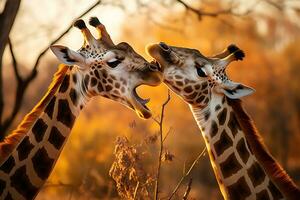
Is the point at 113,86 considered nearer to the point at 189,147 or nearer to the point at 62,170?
the point at 62,170

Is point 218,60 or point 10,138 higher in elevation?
point 218,60

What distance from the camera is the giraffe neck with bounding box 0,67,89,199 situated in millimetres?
6305

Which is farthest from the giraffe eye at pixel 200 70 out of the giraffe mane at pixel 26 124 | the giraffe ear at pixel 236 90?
the giraffe mane at pixel 26 124

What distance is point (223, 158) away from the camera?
6387mm

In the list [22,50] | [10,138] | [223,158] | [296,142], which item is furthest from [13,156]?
[296,142]

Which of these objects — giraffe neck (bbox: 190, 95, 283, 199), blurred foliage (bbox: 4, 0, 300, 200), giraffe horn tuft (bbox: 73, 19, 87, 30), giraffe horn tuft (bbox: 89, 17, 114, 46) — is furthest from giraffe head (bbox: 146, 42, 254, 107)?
blurred foliage (bbox: 4, 0, 300, 200)

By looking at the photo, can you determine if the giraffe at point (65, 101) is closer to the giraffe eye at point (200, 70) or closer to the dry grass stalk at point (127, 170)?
the giraffe eye at point (200, 70)

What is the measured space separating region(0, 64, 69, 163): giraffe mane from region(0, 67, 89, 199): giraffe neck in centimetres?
3

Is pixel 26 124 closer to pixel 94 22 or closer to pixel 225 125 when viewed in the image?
pixel 94 22

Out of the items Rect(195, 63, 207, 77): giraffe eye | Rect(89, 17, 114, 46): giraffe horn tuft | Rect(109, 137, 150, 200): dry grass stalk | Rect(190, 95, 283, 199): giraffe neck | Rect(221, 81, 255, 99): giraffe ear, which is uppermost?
Rect(89, 17, 114, 46): giraffe horn tuft

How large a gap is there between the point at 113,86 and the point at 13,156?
1133 millimetres

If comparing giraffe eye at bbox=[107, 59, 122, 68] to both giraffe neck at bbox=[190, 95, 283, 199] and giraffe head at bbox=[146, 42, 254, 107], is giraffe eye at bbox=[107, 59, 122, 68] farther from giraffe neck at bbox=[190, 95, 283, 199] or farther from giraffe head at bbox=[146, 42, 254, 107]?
giraffe neck at bbox=[190, 95, 283, 199]

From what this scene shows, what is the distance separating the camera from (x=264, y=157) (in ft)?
20.9

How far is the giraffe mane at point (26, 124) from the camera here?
Answer: 6.36 meters
